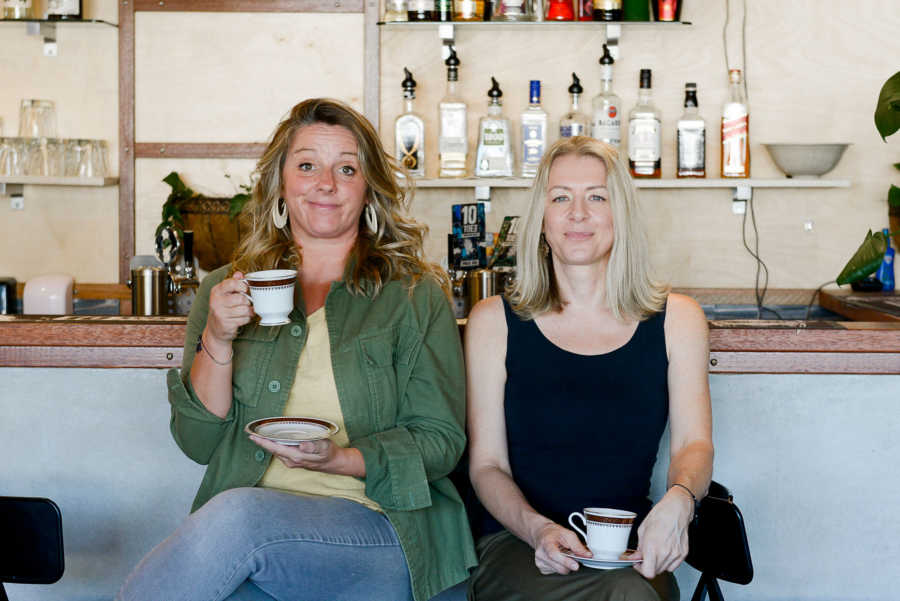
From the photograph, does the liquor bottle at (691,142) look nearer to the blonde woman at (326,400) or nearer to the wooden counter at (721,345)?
the wooden counter at (721,345)

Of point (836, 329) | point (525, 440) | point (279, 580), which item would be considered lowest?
point (279, 580)

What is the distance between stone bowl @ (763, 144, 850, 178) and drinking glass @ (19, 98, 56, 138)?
2.21 meters

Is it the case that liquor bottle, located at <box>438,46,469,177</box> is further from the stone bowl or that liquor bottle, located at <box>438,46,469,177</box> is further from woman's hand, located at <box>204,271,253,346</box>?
woman's hand, located at <box>204,271,253,346</box>

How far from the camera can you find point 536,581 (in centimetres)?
147

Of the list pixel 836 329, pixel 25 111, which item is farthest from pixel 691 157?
pixel 25 111

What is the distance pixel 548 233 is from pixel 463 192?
1524mm

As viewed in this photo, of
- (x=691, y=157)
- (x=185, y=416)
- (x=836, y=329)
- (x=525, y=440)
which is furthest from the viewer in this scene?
(x=691, y=157)

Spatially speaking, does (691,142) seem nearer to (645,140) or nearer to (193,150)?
(645,140)

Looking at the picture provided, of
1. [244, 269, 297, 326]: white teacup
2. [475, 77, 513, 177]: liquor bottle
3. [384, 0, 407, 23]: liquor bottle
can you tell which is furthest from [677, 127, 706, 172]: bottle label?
[244, 269, 297, 326]: white teacup

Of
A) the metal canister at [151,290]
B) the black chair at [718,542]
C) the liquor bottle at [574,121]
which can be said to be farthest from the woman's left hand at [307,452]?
the liquor bottle at [574,121]

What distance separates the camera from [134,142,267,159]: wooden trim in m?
3.24

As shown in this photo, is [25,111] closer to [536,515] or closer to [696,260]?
[696,260]

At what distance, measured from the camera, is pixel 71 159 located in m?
3.15

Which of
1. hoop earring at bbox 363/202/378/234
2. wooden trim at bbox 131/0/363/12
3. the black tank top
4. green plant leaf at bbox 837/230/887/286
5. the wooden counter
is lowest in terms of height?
the black tank top
